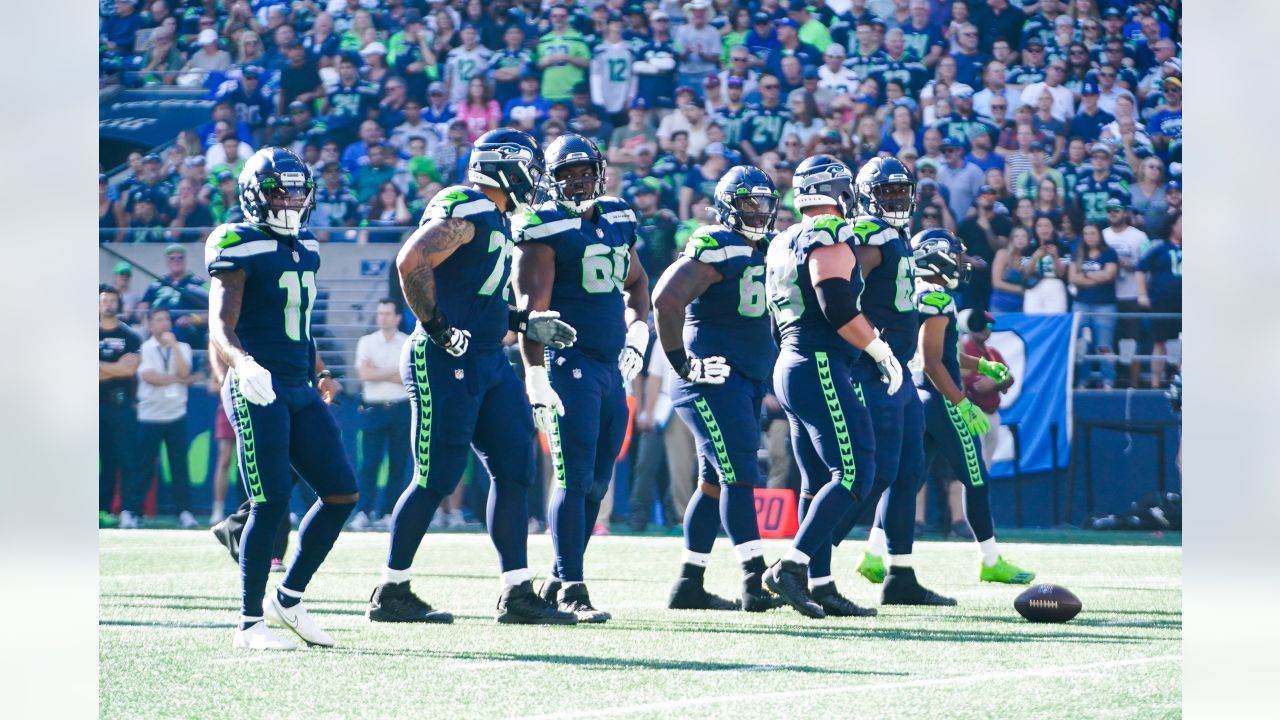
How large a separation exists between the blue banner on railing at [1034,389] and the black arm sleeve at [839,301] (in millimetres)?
6786

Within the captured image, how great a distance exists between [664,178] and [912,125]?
2527mm

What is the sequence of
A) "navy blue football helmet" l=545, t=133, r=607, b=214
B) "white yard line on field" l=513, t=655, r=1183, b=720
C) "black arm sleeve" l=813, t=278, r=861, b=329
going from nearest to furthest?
"white yard line on field" l=513, t=655, r=1183, b=720 → "black arm sleeve" l=813, t=278, r=861, b=329 → "navy blue football helmet" l=545, t=133, r=607, b=214

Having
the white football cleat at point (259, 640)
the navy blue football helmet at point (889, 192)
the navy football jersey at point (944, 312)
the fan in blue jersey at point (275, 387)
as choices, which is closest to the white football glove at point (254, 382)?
the fan in blue jersey at point (275, 387)

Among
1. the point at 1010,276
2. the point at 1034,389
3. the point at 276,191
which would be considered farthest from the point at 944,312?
the point at 1010,276

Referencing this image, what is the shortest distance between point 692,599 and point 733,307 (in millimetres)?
1411

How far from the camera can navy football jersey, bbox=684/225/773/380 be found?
25.7 feet

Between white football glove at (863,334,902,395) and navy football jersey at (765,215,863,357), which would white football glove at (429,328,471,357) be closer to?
navy football jersey at (765,215,863,357)

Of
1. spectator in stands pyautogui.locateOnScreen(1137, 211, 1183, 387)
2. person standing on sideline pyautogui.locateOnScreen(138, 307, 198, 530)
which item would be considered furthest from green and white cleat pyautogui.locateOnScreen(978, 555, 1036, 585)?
person standing on sideline pyautogui.locateOnScreen(138, 307, 198, 530)

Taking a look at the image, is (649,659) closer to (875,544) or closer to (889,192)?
(889,192)

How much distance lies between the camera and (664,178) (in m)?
16.1

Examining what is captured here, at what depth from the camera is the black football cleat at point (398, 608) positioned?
278 inches

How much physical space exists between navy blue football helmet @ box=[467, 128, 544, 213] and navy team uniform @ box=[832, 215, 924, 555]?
1.57m
